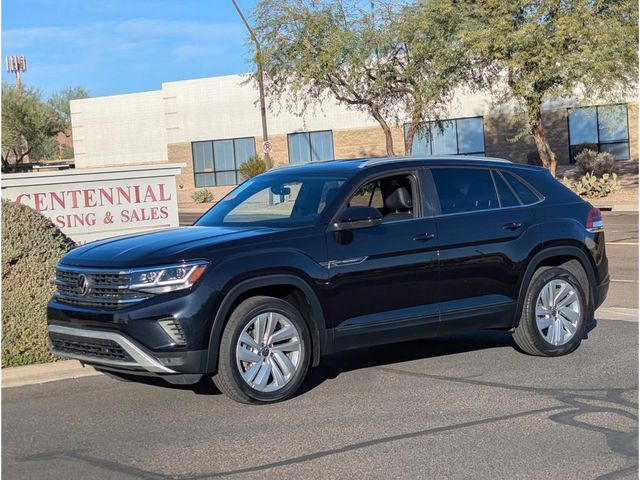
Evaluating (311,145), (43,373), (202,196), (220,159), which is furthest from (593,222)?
(220,159)

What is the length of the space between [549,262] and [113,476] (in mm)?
4895

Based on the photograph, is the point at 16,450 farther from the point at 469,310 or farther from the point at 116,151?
the point at 116,151

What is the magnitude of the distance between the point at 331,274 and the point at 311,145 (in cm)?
4645

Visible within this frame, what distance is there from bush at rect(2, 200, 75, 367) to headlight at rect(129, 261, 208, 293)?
2167 mm

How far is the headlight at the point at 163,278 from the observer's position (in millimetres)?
7086

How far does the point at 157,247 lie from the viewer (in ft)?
24.2

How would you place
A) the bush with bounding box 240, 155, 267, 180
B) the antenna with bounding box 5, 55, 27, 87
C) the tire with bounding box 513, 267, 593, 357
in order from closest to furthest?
the tire with bounding box 513, 267, 593, 357 < the bush with bounding box 240, 155, 267, 180 < the antenna with bounding box 5, 55, 27, 87

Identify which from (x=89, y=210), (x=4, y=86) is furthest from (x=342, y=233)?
(x=4, y=86)

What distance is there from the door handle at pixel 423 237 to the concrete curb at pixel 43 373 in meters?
2.98

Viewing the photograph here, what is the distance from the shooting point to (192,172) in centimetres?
5619

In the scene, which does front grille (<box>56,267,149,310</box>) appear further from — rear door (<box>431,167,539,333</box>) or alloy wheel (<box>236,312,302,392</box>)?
rear door (<box>431,167,539,333</box>)

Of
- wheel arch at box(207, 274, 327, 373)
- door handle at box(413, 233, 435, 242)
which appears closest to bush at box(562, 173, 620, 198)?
door handle at box(413, 233, 435, 242)

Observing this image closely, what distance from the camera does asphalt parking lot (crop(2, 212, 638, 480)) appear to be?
230 inches

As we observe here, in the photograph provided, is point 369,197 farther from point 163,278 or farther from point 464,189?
point 163,278
